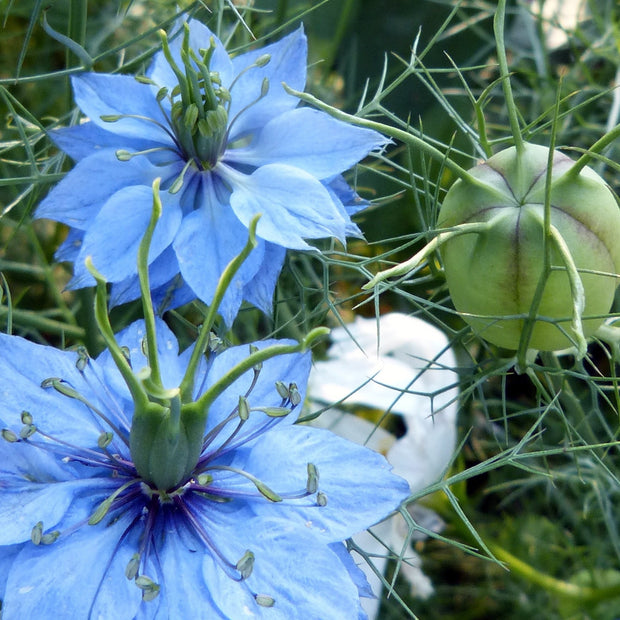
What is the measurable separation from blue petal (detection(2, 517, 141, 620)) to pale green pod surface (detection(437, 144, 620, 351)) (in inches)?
10.2

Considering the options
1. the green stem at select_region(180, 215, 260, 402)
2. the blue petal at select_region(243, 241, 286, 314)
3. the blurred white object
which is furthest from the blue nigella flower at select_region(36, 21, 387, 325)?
the blurred white object

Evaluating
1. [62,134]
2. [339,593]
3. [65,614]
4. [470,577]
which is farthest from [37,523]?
[470,577]

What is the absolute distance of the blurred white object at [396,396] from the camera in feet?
2.96

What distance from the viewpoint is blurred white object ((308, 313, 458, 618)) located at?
90cm

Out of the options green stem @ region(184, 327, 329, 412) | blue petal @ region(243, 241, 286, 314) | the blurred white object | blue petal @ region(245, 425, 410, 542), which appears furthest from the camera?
the blurred white object

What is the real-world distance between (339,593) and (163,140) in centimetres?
36

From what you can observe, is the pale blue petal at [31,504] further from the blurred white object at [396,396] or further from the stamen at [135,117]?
the blurred white object at [396,396]

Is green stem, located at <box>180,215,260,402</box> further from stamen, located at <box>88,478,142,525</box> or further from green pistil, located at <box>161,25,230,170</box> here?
green pistil, located at <box>161,25,230,170</box>

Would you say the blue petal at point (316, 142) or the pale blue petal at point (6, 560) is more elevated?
the blue petal at point (316, 142)

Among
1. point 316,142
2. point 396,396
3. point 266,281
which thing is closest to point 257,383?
point 266,281

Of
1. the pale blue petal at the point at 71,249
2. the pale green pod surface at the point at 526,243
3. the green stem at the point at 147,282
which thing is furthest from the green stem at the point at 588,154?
the pale blue petal at the point at 71,249

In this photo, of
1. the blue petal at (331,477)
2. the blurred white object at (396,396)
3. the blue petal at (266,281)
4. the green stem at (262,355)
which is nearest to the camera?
the green stem at (262,355)

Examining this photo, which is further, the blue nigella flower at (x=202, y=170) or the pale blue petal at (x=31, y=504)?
the blue nigella flower at (x=202, y=170)

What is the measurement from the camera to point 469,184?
1.90 feet
